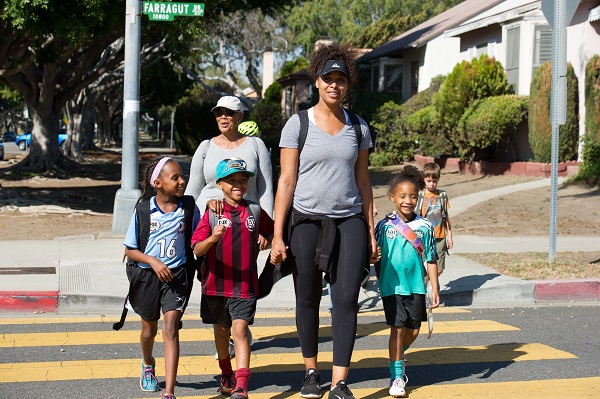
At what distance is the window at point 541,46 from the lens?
25.3m

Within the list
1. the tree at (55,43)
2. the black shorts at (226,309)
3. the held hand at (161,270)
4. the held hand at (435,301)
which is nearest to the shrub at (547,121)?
the tree at (55,43)

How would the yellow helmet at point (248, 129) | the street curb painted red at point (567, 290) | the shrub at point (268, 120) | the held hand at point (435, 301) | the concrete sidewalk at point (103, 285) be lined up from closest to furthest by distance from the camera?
the held hand at point (435, 301) < the yellow helmet at point (248, 129) < the concrete sidewalk at point (103, 285) < the street curb painted red at point (567, 290) < the shrub at point (268, 120)

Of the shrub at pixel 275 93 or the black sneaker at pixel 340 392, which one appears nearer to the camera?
the black sneaker at pixel 340 392

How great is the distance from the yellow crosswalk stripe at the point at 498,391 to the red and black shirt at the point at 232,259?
0.78m

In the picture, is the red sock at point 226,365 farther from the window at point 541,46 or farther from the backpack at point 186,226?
the window at point 541,46

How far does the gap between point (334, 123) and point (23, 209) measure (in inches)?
536

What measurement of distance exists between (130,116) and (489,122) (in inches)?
502

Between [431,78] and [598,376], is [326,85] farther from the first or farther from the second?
[431,78]

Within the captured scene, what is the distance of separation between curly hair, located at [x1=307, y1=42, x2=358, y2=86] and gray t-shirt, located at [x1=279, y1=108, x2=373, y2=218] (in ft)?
1.24

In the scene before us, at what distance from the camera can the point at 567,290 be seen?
32.1ft

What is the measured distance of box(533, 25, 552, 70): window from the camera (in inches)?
995

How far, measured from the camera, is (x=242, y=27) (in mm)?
55906

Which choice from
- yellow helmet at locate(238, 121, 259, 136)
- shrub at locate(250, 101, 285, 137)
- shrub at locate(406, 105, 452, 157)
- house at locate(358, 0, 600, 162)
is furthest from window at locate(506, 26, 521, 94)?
yellow helmet at locate(238, 121, 259, 136)

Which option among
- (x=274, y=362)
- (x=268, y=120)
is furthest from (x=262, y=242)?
(x=268, y=120)
